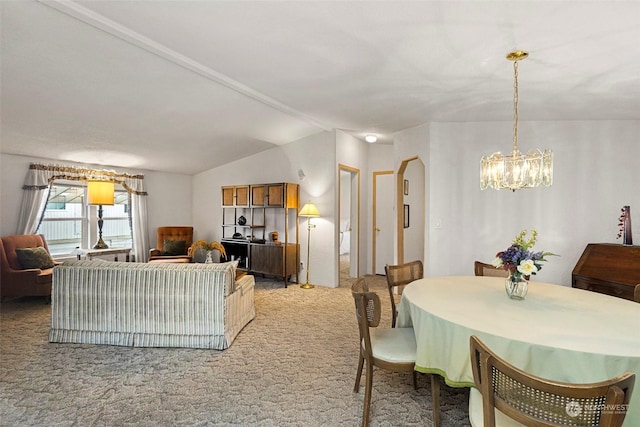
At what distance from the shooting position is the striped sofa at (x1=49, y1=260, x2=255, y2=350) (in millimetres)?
3125

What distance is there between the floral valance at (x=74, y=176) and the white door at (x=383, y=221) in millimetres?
4746

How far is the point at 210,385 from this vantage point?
8.23 ft

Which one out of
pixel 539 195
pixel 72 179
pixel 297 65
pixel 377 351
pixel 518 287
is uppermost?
pixel 297 65

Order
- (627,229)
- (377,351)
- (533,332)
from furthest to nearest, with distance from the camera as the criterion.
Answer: (627,229)
(377,351)
(533,332)

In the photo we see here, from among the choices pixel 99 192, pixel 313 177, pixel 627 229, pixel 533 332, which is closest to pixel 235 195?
pixel 313 177

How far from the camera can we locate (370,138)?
18.6 ft

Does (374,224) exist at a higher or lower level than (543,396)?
higher

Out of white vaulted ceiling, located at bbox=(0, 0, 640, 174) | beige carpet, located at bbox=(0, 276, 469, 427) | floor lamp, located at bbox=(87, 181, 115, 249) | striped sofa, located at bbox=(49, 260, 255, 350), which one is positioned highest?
white vaulted ceiling, located at bbox=(0, 0, 640, 174)

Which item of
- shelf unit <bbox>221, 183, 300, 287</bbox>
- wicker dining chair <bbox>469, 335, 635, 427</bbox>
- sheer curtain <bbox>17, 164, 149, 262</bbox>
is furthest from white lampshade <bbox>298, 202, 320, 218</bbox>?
wicker dining chair <bbox>469, 335, 635, 427</bbox>

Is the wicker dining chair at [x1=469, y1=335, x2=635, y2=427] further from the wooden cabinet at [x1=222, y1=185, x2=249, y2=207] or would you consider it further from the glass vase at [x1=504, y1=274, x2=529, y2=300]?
the wooden cabinet at [x1=222, y1=185, x2=249, y2=207]

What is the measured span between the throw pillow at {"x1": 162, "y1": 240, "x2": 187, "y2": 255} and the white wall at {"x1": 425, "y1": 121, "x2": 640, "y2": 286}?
15.3 feet

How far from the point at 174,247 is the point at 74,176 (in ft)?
6.73

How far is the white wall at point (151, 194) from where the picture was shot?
496cm

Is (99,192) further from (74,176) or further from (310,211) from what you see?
(310,211)
